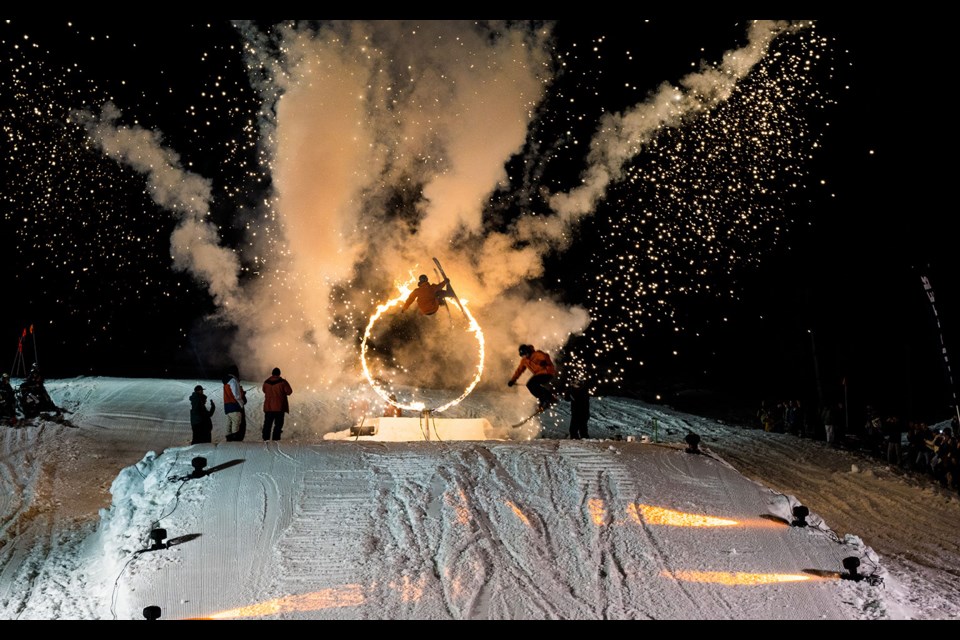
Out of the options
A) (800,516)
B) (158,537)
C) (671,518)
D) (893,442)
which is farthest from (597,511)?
(893,442)

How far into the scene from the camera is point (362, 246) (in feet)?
77.3

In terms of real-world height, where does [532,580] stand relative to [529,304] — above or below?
below

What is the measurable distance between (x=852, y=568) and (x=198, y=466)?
22.6 feet

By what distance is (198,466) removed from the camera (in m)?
8.53

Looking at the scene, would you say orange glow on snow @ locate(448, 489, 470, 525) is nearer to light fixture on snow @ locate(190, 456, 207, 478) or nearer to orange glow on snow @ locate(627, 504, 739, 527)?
orange glow on snow @ locate(627, 504, 739, 527)

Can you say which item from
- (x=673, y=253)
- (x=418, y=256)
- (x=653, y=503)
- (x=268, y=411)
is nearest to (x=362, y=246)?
(x=418, y=256)

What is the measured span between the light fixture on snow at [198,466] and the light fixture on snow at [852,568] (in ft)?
22.3

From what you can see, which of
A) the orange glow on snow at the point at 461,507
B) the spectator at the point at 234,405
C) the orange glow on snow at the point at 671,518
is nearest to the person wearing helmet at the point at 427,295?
the spectator at the point at 234,405

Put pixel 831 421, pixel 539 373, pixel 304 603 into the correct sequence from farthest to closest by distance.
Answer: pixel 831 421 < pixel 539 373 < pixel 304 603

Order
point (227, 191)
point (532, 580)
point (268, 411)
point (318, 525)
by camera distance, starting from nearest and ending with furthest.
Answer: point (532, 580) → point (318, 525) → point (268, 411) → point (227, 191)

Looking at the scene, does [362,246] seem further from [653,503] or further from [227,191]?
[653,503]

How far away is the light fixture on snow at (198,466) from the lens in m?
8.53

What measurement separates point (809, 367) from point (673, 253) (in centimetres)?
1021

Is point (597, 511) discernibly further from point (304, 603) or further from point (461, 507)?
point (304, 603)
